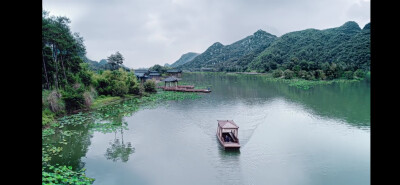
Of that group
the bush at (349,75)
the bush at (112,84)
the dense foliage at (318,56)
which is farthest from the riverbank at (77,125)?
the bush at (349,75)

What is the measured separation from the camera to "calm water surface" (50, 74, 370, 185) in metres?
8.16

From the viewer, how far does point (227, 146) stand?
9.91m

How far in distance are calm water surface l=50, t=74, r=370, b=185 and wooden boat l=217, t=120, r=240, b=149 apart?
0.29m

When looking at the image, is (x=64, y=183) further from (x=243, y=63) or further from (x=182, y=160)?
(x=243, y=63)


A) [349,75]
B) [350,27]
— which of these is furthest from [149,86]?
[350,27]

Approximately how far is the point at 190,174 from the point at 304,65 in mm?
39364

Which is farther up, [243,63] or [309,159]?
[243,63]

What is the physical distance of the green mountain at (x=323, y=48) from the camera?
47.2 m

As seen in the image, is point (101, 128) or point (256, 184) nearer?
point (256, 184)

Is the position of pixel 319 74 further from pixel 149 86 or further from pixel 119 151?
pixel 119 151

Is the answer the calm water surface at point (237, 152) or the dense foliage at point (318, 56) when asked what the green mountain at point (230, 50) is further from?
the calm water surface at point (237, 152)

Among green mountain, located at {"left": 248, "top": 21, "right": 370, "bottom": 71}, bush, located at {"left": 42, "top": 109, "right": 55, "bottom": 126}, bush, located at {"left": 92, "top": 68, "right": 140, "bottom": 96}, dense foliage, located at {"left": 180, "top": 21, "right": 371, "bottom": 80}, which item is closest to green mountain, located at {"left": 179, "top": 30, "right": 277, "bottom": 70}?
dense foliage, located at {"left": 180, "top": 21, "right": 371, "bottom": 80}
